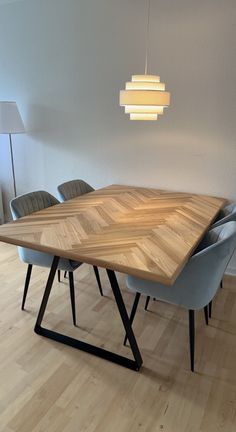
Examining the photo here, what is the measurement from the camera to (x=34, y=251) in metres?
2.09

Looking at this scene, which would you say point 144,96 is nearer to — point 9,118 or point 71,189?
point 71,189

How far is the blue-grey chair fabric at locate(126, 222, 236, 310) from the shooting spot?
5.05 ft

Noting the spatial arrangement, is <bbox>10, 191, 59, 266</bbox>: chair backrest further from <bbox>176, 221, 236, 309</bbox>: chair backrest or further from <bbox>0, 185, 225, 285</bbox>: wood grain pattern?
<bbox>176, 221, 236, 309</bbox>: chair backrest

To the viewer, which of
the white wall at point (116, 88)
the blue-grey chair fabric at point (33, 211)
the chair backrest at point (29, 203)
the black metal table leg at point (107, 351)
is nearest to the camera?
the black metal table leg at point (107, 351)

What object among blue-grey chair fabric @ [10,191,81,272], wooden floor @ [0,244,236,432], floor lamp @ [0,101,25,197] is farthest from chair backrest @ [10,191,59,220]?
floor lamp @ [0,101,25,197]

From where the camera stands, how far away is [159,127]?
2873 millimetres

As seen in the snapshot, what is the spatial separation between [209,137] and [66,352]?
6.78 feet

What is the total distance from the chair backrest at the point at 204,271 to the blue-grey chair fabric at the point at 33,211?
0.78m

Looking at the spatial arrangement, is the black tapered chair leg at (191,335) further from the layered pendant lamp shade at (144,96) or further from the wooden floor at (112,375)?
the layered pendant lamp shade at (144,96)

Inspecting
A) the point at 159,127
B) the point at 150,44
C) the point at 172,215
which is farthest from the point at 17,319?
the point at 150,44

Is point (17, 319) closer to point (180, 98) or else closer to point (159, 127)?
point (159, 127)

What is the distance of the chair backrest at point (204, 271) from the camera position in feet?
5.03

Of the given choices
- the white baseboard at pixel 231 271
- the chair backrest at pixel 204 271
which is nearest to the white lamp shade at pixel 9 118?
the chair backrest at pixel 204 271

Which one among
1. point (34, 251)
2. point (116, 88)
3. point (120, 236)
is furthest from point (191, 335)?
point (116, 88)
